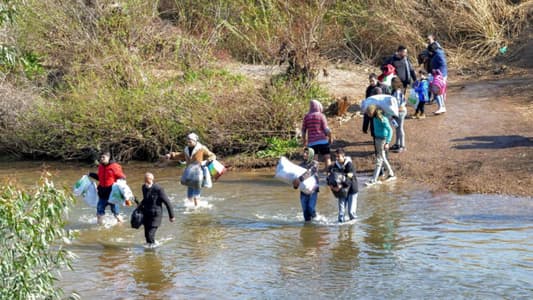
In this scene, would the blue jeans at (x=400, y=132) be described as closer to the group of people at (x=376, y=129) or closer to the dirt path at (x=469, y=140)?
the group of people at (x=376, y=129)

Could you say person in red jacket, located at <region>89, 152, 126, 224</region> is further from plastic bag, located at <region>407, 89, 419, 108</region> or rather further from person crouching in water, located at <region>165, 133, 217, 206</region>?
plastic bag, located at <region>407, 89, 419, 108</region>

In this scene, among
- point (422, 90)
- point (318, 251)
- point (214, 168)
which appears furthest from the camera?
point (422, 90)

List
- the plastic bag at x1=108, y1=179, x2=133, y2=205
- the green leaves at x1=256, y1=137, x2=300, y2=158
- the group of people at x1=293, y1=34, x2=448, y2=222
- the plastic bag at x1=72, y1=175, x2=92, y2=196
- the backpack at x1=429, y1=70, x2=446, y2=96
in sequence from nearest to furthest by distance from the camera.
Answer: the group of people at x1=293, y1=34, x2=448, y2=222, the plastic bag at x1=108, y1=179, x2=133, y2=205, the plastic bag at x1=72, y1=175, x2=92, y2=196, the green leaves at x1=256, y1=137, x2=300, y2=158, the backpack at x1=429, y1=70, x2=446, y2=96

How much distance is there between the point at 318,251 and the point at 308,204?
1.49 meters

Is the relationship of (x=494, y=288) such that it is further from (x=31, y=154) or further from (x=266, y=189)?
(x=31, y=154)

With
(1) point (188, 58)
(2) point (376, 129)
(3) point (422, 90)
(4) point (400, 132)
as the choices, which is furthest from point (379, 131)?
(1) point (188, 58)

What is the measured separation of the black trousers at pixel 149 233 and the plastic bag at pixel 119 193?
1.24 metres

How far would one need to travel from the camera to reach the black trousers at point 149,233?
12.9m

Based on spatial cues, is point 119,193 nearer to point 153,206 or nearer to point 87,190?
point 87,190

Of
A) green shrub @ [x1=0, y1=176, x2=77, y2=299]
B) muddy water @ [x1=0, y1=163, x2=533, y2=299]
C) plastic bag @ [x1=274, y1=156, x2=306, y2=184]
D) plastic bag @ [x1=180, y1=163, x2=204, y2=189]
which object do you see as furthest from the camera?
plastic bag @ [x1=180, y1=163, x2=204, y2=189]

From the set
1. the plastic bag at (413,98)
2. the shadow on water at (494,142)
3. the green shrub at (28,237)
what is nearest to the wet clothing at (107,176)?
the green shrub at (28,237)

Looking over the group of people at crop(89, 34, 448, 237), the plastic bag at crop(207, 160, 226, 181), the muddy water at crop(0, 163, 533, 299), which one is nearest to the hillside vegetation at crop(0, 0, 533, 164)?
the group of people at crop(89, 34, 448, 237)

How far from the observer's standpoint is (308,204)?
1398cm

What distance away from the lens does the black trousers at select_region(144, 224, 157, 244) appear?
12922 mm
